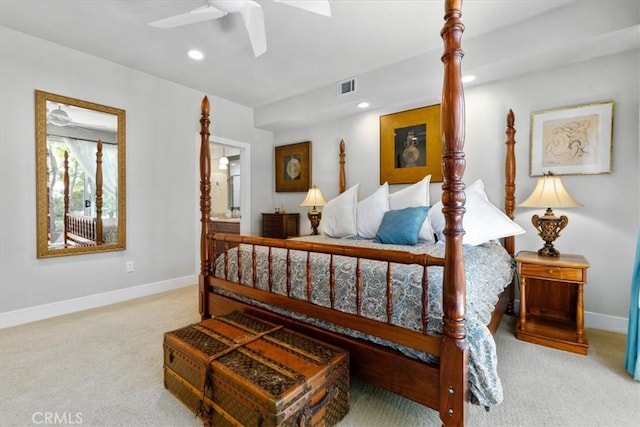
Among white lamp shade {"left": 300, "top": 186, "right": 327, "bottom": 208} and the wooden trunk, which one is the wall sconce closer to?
the wooden trunk

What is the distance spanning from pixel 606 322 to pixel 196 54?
4.48m

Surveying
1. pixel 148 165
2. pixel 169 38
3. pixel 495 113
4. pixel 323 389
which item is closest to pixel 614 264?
pixel 495 113

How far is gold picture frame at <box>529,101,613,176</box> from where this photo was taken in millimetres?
2463

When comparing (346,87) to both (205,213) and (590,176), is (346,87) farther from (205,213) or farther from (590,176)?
(590,176)

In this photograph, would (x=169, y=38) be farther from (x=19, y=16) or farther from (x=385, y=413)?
(x=385, y=413)

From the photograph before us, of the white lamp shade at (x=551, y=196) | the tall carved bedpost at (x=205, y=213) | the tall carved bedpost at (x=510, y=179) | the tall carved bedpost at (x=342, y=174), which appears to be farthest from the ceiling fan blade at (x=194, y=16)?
the white lamp shade at (x=551, y=196)

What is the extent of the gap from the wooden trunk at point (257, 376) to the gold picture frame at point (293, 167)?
10.1ft

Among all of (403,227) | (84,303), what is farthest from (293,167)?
(84,303)

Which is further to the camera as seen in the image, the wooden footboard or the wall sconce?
the wall sconce

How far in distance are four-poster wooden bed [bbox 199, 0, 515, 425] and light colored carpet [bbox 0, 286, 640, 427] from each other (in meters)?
0.33

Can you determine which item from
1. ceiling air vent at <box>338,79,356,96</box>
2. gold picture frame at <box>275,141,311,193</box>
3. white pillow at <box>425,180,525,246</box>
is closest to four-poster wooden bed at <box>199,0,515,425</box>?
white pillow at <box>425,180,525,246</box>

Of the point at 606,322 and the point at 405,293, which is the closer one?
the point at 405,293

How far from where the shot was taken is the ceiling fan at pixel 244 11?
6.18 ft

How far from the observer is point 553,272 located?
2236 millimetres
